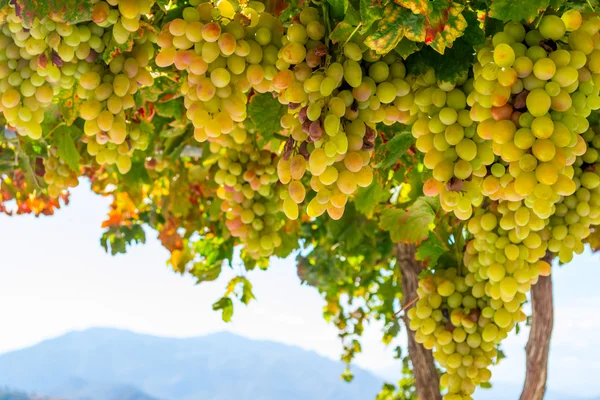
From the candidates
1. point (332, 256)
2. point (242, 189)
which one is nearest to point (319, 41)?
point (242, 189)

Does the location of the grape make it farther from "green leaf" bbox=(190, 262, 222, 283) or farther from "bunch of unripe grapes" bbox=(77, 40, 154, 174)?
"green leaf" bbox=(190, 262, 222, 283)

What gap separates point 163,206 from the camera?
280 centimetres

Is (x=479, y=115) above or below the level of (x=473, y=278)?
below

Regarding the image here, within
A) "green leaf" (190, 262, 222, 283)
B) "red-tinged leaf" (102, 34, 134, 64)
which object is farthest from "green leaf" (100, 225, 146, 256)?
"red-tinged leaf" (102, 34, 134, 64)

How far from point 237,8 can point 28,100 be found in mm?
376

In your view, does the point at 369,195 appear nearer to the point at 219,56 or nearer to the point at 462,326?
the point at 462,326

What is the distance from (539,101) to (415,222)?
784mm

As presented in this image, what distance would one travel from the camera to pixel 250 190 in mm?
1870

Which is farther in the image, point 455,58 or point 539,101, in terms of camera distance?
point 455,58

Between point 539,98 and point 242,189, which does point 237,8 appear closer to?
point 539,98

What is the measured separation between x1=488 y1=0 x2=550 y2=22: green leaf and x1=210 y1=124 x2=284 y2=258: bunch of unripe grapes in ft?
3.61

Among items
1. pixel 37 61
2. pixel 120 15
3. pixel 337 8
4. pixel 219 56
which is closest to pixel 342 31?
pixel 337 8

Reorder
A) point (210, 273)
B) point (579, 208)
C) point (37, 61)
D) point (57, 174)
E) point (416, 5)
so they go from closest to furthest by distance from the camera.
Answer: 1. point (416, 5)
2. point (37, 61)
3. point (579, 208)
4. point (57, 174)
5. point (210, 273)

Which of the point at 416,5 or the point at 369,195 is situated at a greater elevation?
the point at 369,195
